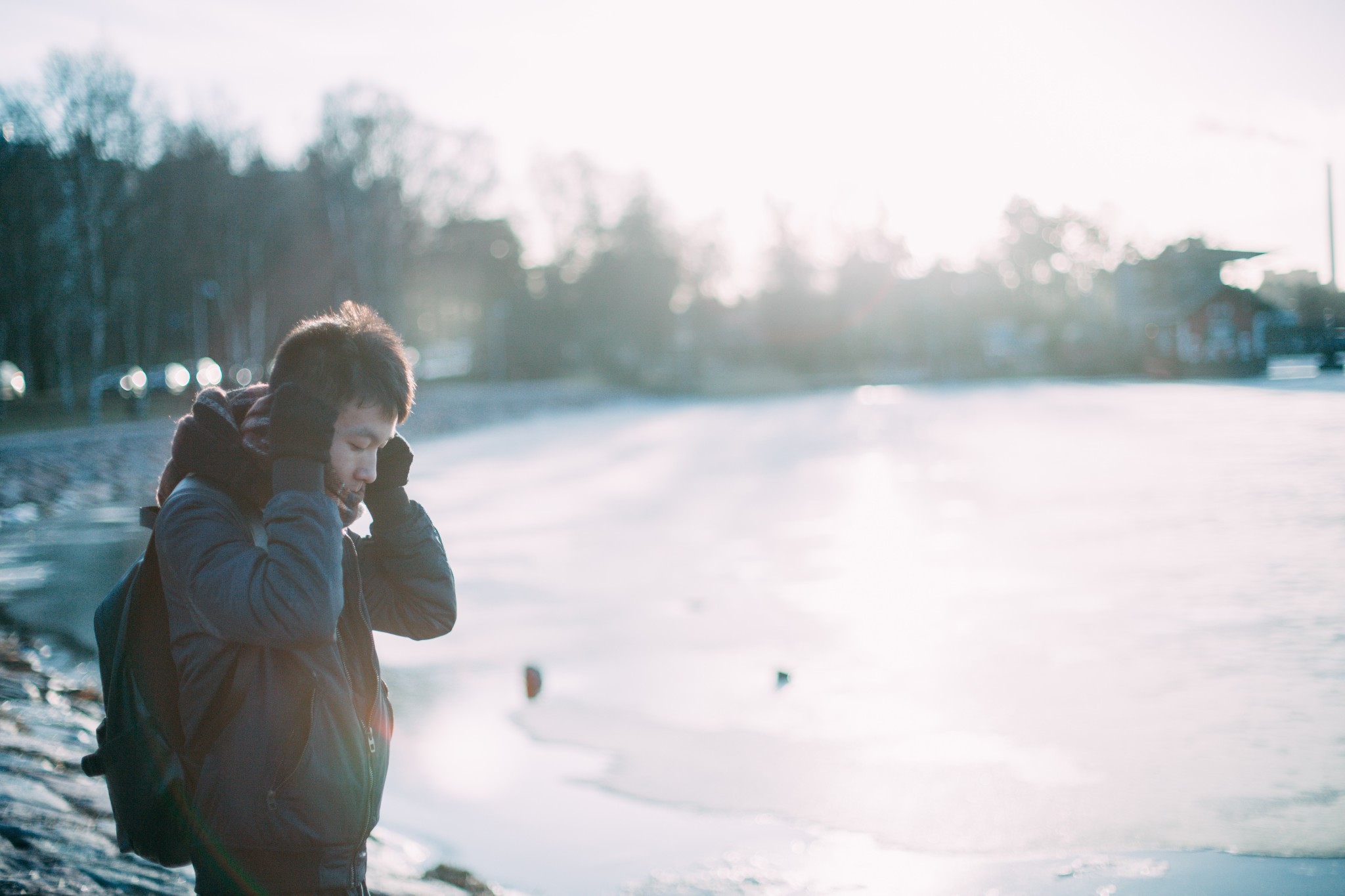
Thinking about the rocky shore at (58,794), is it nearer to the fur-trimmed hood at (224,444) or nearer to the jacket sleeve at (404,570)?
the jacket sleeve at (404,570)

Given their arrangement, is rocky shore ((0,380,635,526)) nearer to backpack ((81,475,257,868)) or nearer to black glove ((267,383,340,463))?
backpack ((81,475,257,868))

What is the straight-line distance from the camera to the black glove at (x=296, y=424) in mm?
1958

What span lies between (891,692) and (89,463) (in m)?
17.7

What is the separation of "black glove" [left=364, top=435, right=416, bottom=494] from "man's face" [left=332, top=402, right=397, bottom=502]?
16cm

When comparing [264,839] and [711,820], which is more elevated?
[264,839]

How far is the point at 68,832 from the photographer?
12.9ft

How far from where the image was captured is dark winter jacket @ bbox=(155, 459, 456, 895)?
1.96 metres

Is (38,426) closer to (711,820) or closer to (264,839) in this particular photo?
(711,820)

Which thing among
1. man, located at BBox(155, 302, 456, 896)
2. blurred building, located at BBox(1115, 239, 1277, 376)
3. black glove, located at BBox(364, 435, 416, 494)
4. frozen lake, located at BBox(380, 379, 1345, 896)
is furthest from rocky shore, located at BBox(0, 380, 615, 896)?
blurred building, located at BBox(1115, 239, 1277, 376)

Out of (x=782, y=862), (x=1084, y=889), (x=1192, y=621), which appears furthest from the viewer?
(x=1192, y=621)

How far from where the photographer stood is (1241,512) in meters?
13.0

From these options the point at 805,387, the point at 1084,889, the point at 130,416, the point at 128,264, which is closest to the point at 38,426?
the point at 130,416

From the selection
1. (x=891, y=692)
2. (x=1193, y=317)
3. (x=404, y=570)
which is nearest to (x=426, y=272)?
(x=1193, y=317)

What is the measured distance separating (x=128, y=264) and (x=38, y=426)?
28.8 feet
